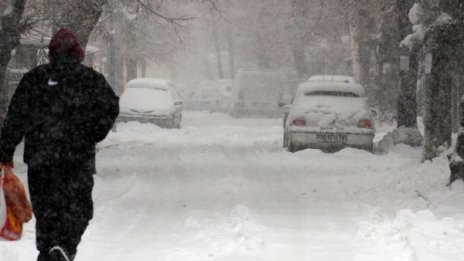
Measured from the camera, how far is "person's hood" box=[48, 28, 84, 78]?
226 inches

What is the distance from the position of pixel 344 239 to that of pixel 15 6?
281 inches

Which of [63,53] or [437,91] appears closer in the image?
[63,53]

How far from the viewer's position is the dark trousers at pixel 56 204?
5.71m

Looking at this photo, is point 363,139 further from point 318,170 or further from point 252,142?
point 252,142

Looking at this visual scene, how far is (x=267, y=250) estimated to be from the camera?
27.4 feet

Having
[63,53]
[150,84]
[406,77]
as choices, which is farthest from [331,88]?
[63,53]

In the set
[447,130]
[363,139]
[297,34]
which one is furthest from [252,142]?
[297,34]

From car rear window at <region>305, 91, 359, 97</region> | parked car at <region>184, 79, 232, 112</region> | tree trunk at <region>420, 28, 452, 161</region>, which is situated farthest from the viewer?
parked car at <region>184, 79, 232, 112</region>

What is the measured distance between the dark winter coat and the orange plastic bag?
0.52 ft

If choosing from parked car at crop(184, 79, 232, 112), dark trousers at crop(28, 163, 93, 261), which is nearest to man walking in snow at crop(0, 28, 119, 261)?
dark trousers at crop(28, 163, 93, 261)

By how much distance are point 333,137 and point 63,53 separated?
13274 mm

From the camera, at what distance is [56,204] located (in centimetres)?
570

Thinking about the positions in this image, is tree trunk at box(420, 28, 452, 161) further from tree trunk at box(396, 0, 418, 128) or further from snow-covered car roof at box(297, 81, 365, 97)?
tree trunk at box(396, 0, 418, 128)

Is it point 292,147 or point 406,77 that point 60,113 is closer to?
point 292,147
